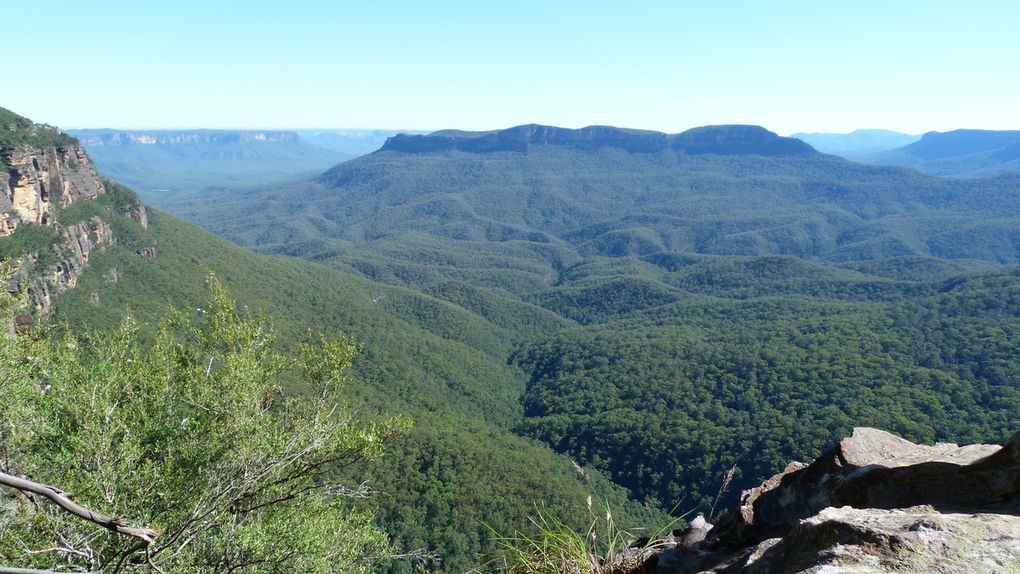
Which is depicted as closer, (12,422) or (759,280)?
(12,422)

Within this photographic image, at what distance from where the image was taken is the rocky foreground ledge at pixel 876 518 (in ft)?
10.3

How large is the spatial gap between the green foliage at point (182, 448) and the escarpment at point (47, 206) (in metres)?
51.2

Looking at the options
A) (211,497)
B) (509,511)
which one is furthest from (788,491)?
(509,511)

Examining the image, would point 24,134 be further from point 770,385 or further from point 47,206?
point 770,385

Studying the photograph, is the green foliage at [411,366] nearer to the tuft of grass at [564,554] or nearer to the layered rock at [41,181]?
the layered rock at [41,181]

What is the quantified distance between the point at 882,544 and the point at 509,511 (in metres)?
38.5

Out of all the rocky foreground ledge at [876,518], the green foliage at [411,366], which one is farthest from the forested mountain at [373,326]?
the rocky foreground ledge at [876,518]

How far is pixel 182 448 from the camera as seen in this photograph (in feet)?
26.7

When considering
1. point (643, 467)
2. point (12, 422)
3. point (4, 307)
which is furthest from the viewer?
point (643, 467)

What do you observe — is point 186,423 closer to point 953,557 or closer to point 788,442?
point 953,557

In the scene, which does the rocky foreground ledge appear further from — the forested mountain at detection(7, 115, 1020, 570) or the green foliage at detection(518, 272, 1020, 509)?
the green foliage at detection(518, 272, 1020, 509)

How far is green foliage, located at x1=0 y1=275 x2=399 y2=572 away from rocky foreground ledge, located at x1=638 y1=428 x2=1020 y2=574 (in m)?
6.70

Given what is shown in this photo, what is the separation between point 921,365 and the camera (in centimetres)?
6469

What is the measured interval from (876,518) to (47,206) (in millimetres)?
84887
